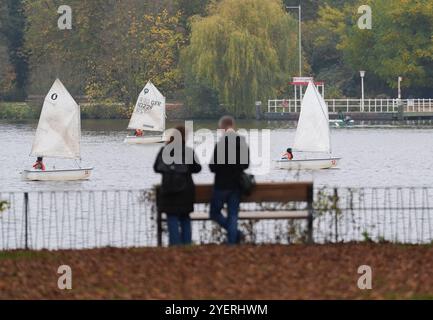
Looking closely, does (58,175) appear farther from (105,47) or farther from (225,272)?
(105,47)

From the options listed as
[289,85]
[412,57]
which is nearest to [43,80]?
[289,85]

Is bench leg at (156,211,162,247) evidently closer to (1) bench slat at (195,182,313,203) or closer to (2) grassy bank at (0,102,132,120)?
(1) bench slat at (195,182,313,203)

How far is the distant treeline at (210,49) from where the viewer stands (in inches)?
4213

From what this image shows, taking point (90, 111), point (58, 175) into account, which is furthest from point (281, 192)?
point (90, 111)

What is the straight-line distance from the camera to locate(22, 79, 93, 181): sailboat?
57.5 meters

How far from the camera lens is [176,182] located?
21.6 metres

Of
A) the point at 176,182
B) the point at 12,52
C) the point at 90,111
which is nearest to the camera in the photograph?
the point at 176,182

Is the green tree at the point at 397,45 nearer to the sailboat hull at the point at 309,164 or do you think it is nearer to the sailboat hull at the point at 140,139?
the sailboat hull at the point at 140,139

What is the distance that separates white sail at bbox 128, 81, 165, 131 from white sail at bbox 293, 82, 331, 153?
27934 mm

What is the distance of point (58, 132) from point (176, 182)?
3656 centimetres

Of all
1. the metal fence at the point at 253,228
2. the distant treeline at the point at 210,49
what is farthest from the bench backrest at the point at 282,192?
the distant treeline at the point at 210,49

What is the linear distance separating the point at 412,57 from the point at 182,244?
296 ft

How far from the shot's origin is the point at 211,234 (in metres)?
Answer: 23.2

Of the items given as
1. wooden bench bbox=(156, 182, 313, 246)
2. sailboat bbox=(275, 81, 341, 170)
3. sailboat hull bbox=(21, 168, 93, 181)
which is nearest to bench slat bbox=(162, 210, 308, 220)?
wooden bench bbox=(156, 182, 313, 246)
